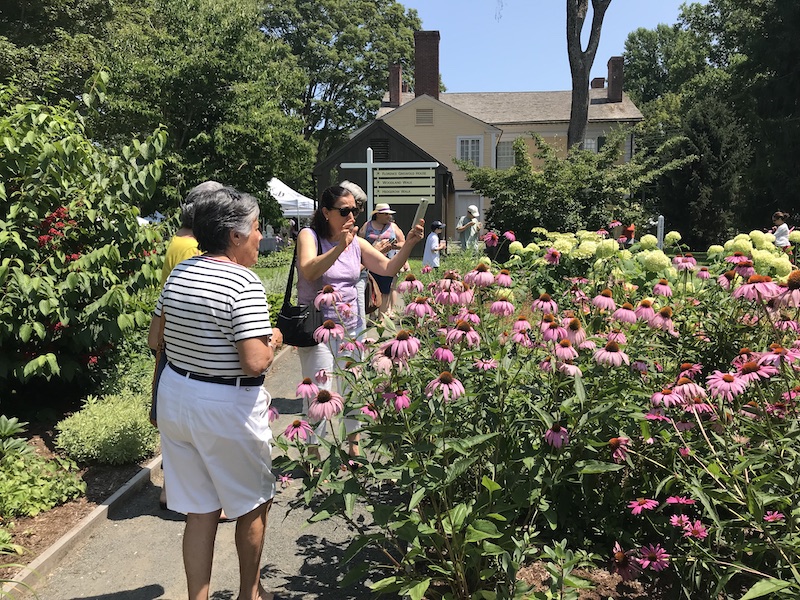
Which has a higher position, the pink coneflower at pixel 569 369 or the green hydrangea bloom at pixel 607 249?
the green hydrangea bloom at pixel 607 249

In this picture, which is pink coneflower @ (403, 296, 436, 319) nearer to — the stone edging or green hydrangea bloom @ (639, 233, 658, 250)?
the stone edging

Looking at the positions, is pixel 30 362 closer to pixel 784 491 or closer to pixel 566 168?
pixel 784 491

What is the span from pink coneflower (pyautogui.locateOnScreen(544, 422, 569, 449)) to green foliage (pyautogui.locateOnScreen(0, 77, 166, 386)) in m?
2.95

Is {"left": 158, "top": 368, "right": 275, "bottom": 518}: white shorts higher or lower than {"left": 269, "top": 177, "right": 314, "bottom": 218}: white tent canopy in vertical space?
lower

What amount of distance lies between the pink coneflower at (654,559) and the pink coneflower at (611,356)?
2.42ft

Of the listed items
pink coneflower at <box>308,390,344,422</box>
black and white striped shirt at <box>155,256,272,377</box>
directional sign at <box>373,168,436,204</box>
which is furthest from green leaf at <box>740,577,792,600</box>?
directional sign at <box>373,168,436,204</box>

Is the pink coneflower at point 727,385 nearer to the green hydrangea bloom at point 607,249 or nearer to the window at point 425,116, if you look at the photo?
the green hydrangea bloom at point 607,249

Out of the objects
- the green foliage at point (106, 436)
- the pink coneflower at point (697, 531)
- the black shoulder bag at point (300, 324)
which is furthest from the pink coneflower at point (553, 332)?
the green foliage at point (106, 436)

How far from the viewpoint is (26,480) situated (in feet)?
11.2

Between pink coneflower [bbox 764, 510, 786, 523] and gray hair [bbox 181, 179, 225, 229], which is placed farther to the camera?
gray hair [bbox 181, 179, 225, 229]

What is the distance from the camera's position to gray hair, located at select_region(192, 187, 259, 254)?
2295mm

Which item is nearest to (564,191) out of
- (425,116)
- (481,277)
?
(481,277)

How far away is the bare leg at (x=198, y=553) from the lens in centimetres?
231

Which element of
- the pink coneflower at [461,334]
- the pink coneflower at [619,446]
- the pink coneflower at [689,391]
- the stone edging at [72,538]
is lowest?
the stone edging at [72,538]
